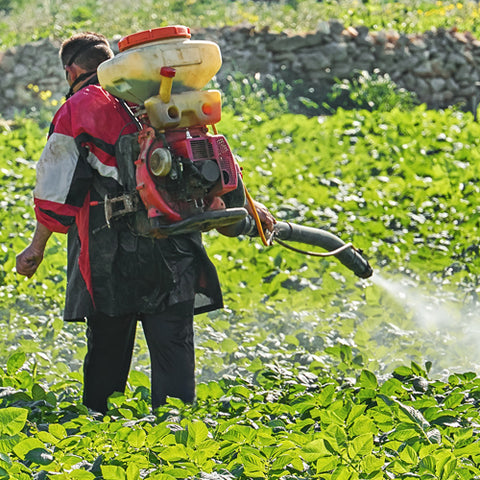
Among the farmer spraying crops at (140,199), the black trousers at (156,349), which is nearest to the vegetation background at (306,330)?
the black trousers at (156,349)

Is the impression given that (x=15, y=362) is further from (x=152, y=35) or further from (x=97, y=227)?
(x=152, y=35)

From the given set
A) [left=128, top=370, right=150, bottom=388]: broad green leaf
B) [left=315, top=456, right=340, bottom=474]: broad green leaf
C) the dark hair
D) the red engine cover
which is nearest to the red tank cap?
the red engine cover

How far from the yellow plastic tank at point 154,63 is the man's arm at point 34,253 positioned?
663 mm

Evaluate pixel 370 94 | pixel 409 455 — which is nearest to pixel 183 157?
pixel 409 455

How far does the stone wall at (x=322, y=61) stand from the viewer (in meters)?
10.4

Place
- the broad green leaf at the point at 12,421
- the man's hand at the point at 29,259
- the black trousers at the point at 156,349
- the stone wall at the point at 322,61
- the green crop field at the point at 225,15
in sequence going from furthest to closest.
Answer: the green crop field at the point at 225,15 → the stone wall at the point at 322,61 → the man's hand at the point at 29,259 → the black trousers at the point at 156,349 → the broad green leaf at the point at 12,421

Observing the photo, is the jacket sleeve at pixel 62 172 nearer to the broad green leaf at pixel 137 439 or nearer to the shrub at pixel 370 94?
the broad green leaf at pixel 137 439

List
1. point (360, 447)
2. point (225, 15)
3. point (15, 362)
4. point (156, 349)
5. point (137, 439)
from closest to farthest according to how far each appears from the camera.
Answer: point (360, 447) → point (137, 439) → point (156, 349) → point (15, 362) → point (225, 15)

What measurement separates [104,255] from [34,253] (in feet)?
1.13

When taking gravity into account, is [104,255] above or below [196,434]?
above

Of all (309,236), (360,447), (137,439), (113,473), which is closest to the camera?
(113,473)

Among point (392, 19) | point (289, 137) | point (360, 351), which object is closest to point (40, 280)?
point (360, 351)

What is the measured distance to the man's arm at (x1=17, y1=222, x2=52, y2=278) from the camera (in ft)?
11.8

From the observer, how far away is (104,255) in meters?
3.46
